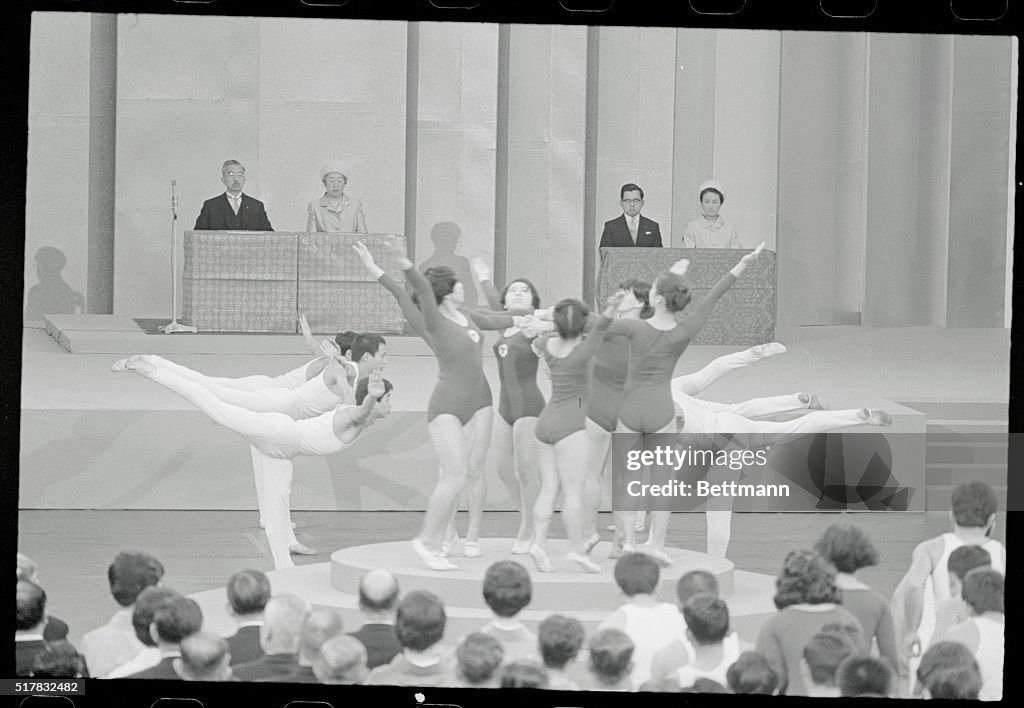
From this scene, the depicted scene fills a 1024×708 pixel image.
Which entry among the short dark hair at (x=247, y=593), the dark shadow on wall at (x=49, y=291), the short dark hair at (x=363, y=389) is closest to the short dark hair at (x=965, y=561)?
the short dark hair at (x=363, y=389)

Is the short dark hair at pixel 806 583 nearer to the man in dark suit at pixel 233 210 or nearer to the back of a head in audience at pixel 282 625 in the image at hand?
the back of a head in audience at pixel 282 625

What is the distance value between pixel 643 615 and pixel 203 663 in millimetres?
1269

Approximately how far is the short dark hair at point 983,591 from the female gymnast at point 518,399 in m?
1.35

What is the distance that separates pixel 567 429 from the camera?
550cm

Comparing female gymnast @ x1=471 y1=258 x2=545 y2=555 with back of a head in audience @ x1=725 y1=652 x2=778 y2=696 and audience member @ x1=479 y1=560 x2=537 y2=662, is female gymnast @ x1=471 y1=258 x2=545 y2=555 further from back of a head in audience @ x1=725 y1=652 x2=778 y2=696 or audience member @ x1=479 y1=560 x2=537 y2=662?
back of a head in audience @ x1=725 y1=652 x2=778 y2=696

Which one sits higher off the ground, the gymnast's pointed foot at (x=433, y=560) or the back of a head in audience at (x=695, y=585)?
the gymnast's pointed foot at (x=433, y=560)

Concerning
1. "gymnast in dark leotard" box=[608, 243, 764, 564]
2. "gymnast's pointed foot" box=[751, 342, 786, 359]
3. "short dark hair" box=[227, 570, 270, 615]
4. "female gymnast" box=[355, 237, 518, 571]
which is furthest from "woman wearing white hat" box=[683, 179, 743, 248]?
"short dark hair" box=[227, 570, 270, 615]

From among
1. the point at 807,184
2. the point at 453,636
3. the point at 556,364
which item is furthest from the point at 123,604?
the point at 807,184

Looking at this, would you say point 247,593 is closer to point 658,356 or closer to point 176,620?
point 176,620

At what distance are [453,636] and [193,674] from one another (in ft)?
2.56

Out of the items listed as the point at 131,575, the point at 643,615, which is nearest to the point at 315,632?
the point at 131,575

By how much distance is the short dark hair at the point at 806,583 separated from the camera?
4.96 metres

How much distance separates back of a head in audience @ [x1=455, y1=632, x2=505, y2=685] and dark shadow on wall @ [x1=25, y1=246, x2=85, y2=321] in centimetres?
166

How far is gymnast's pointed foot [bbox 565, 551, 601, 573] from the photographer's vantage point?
5.44 meters
